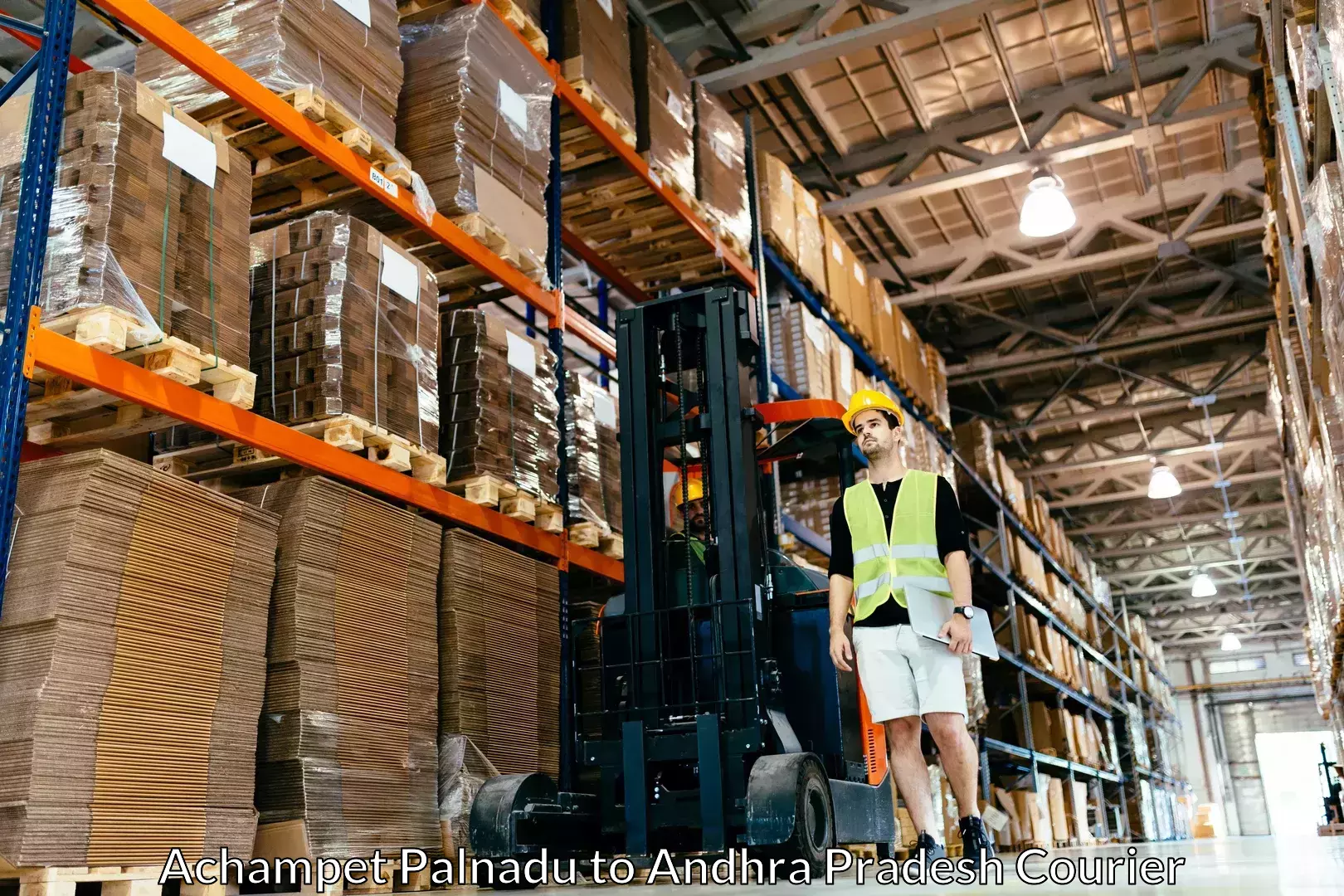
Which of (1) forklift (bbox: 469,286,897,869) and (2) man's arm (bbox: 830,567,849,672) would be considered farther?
(2) man's arm (bbox: 830,567,849,672)

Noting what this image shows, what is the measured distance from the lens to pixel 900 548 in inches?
165

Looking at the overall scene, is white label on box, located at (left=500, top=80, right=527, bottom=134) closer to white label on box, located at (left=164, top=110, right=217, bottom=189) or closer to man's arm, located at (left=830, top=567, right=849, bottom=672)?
white label on box, located at (left=164, top=110, right=217, bottom=189)

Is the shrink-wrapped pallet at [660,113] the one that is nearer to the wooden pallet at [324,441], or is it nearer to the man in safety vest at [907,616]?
the wooden pallet at [324,441]

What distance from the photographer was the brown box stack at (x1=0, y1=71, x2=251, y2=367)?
3.74m

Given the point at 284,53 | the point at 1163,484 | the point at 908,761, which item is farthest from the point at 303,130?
the point at 1163,484

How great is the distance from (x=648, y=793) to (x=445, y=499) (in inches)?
67.8

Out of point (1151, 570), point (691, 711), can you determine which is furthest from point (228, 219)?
point (1151, 570)

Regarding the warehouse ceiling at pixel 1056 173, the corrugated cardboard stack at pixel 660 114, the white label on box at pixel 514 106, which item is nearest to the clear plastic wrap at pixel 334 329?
the white label on box at pixel 514 106

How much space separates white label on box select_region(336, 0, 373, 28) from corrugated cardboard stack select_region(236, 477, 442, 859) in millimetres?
2102

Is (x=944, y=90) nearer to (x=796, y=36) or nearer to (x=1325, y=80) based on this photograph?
(x=796, y=36)

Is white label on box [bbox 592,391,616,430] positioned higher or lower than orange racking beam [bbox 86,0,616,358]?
lower

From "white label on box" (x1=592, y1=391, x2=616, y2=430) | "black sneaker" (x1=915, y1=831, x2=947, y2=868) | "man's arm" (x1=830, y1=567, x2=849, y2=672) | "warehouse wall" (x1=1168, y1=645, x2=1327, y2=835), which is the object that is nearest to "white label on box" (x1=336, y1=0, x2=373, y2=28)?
"white label on box" (x1=592, y1=391, x2=616, y2=430)

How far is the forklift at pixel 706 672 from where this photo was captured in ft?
13.2

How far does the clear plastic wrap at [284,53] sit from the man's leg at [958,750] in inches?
133
